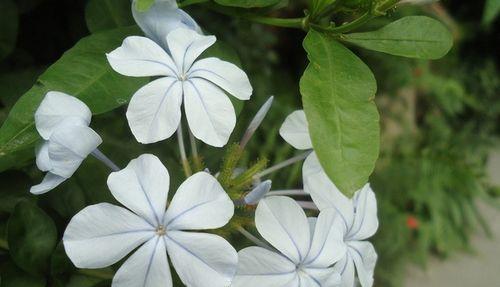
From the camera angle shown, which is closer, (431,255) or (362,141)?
(362,141)

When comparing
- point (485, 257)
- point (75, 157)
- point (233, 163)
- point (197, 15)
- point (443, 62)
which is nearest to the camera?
point (75, 157)

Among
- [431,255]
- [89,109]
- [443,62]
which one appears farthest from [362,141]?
[443,62]

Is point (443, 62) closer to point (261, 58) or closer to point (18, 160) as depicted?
point (261, 58)

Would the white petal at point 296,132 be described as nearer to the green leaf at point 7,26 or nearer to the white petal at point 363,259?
the white petal at point 363,259

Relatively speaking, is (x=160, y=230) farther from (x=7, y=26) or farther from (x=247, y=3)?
(x=7, y=26)

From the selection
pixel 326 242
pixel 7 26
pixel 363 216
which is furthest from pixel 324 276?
pixel 7 26

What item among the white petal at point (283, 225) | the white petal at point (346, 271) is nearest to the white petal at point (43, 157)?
the white petal at point (283, 225)

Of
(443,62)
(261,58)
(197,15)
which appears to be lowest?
(443,62)

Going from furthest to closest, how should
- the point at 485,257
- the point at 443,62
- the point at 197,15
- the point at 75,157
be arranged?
1. the point at 443,62
2. the point at 485,257
3. the point at 197,15
4. the point at 75,157
